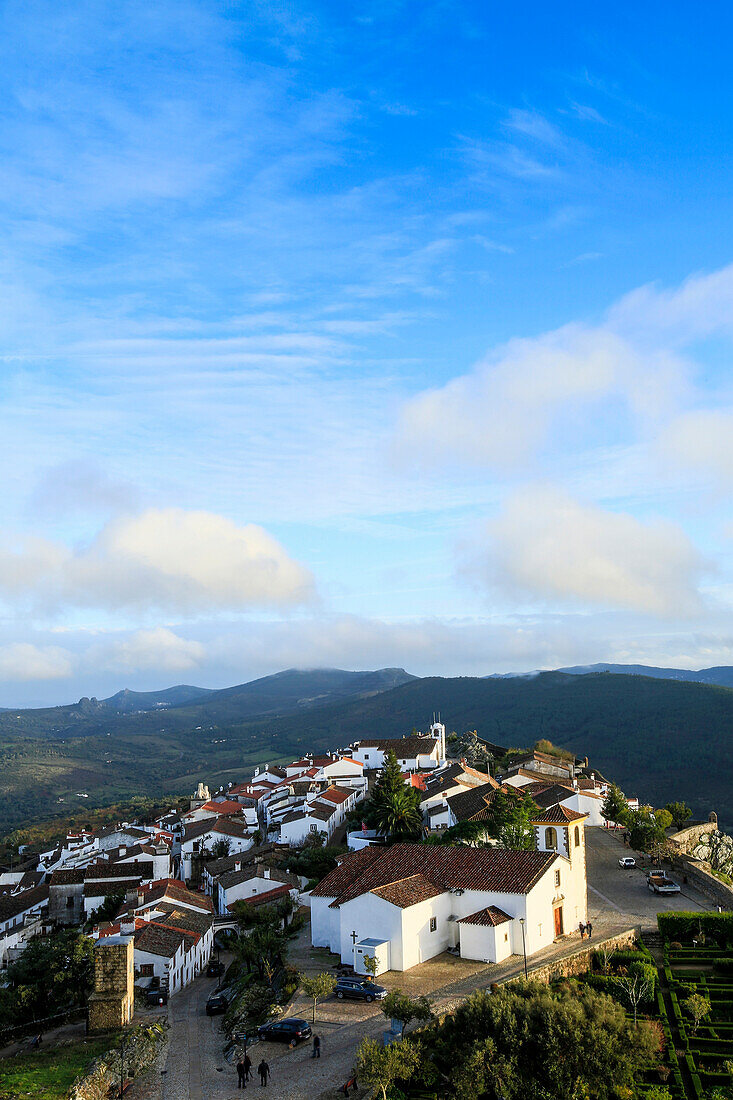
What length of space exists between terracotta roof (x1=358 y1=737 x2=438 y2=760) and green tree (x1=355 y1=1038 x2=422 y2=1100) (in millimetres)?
53265

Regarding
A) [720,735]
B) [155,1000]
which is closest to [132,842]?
[155,1000]

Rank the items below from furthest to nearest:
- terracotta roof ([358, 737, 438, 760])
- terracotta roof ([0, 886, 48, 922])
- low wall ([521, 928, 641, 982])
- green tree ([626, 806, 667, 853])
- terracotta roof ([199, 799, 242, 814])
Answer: terracotta roof ([199, 799, 242, 814]) < terracotta roof ([358, 737, 438, 760]) < terracotta roof ([0, 886, 48, 922]) < green tree ([626, 806, 667, 853]) < low wall ([521, 928, 641, 982])

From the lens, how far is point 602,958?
102ft

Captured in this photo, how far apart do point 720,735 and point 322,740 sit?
9015 cm

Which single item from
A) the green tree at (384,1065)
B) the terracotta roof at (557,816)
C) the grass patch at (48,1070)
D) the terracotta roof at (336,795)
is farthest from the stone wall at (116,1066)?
the terracotta roof at (336,795)

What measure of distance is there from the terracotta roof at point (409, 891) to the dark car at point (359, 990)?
3124mm

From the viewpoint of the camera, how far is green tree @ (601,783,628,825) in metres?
59.0

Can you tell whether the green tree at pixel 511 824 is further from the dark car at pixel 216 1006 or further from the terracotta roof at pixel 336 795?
the terracotta roof at pixel 336 795

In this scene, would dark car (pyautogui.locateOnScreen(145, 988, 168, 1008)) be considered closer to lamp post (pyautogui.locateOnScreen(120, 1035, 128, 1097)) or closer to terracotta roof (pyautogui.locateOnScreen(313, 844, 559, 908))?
terracotta roof (pyautogui.locateOnScreen(313, 844, 559, 908))

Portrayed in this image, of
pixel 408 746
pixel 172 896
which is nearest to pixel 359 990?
pixel 172 896

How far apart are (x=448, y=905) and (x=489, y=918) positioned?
2.35 meters

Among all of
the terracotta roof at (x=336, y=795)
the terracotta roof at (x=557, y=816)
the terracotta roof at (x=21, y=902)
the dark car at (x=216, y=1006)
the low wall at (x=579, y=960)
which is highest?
the terracotta roof at (x=557, y=816)

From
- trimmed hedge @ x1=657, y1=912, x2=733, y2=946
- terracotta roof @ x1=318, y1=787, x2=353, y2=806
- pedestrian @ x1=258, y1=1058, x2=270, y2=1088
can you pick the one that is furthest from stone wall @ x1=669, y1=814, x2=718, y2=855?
pedestrian @ x1=258, y1=1058, x2=270, y2=1088

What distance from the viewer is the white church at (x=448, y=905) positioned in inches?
1212
